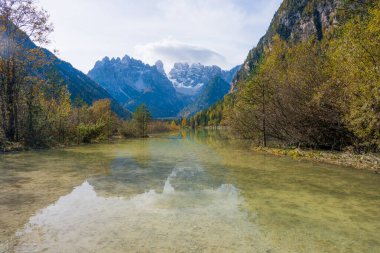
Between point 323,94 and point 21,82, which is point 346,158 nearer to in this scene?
point 323,94

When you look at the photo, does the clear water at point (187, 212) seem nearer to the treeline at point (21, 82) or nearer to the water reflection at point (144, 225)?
the water reflection at point (144, 225)

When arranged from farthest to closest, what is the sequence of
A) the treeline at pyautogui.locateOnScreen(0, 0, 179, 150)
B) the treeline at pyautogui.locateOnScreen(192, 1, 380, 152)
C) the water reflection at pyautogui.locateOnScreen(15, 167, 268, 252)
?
the treeline at pyautogui.locateOnScreen(0, 0, 179, 150)
the treeline at pyautogui.locateOnScreen(192, 1, 380, 152)
the water reflection at pyautogui.locateOnScreen(15, 167, 268, 252)

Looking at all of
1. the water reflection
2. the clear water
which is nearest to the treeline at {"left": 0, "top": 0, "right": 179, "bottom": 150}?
the clear water

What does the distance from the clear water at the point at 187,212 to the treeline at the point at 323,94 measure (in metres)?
Result: 6.51

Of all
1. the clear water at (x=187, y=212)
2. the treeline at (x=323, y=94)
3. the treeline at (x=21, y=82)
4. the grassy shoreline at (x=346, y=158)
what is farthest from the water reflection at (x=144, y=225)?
the treeline at (x=21, y=82)

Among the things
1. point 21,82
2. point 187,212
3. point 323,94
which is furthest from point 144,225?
point 21,82

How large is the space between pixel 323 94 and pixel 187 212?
19411 mm

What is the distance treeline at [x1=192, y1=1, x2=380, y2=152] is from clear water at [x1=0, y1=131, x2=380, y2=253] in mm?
6507

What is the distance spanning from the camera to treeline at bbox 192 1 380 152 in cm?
1827

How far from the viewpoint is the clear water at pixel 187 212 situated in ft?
21.4

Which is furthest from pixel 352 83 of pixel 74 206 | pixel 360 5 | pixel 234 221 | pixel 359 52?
pixel 74 206

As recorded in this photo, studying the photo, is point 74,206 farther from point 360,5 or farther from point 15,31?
point 15,31

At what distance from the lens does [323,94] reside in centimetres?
2400

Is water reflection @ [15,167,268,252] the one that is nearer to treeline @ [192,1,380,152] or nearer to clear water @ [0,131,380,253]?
clear water @ [0,131,380,253]
